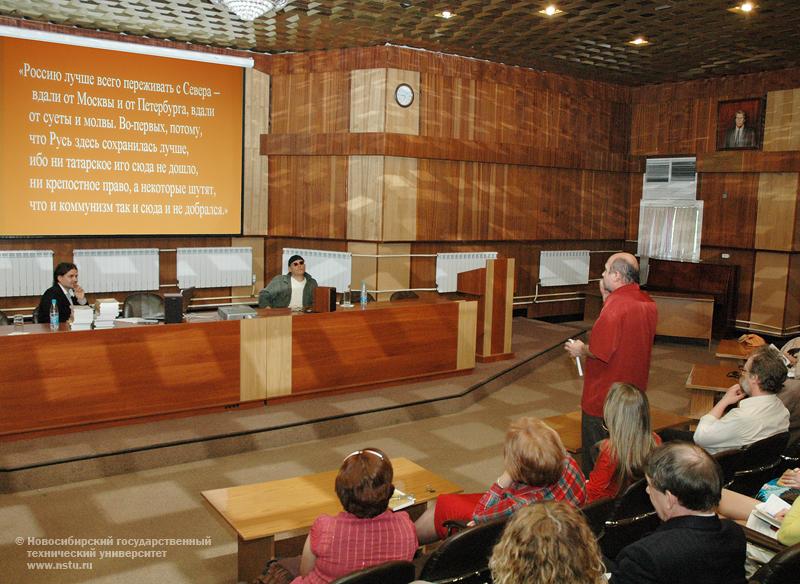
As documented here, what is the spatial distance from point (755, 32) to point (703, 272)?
11.5ft

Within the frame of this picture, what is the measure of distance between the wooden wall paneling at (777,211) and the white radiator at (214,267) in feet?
24.0

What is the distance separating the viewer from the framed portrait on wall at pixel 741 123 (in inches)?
412

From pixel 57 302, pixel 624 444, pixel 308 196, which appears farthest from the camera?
pixel 308 196

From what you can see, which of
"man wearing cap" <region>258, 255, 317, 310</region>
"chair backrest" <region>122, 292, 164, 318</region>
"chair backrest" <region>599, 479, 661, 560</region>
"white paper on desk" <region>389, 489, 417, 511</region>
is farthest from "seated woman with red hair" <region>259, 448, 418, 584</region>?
"man wearing cap" <region>258, 255, 317, 310</region>

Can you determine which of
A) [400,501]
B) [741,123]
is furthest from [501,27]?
[400,501]

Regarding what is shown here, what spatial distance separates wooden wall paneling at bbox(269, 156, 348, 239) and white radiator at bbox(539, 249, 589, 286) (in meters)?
3.37

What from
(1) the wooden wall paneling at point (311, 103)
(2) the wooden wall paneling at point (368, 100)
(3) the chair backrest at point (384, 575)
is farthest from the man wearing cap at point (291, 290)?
(3) the chair backrest at point (384, 575)

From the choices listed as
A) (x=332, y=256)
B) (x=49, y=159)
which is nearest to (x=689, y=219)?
(x=332, y=256)

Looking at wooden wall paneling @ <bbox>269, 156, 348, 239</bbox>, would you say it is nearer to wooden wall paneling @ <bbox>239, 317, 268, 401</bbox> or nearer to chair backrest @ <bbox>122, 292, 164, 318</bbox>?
chair backrest @ <bbox>122, 292, 164, 318</bbox>

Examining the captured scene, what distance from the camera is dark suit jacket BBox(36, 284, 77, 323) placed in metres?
5.99

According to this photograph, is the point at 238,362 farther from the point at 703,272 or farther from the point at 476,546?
the point at 703,272

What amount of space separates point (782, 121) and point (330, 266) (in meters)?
6.68

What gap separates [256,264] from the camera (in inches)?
402

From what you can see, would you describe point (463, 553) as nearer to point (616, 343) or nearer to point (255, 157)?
point (616, 343)
